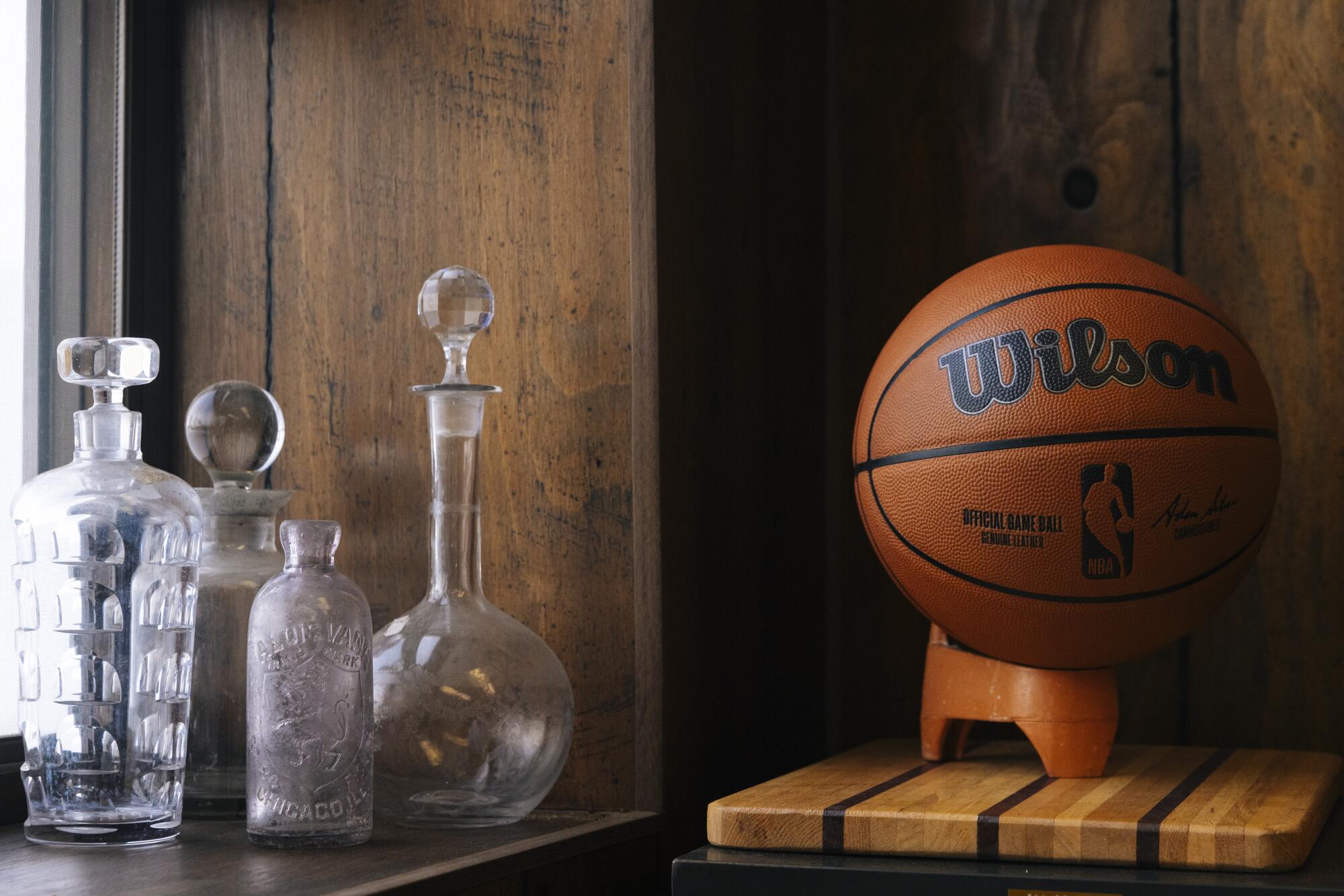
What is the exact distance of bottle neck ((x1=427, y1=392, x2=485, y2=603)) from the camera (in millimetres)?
1273

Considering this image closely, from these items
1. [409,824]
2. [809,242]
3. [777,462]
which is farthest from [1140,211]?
[409,824]

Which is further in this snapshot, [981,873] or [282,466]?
[282,466]

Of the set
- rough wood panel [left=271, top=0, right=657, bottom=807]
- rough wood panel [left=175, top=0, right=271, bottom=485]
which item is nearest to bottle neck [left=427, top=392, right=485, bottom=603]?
rough wood panel [left=271, top=0, right=657, bottom=807]

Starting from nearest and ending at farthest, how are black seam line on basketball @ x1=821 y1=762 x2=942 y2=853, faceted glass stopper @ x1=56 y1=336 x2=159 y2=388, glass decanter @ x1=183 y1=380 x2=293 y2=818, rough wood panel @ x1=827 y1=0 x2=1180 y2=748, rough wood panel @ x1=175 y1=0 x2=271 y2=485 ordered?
black seam line on basketball @ x1=821 y1=762 x2=942 y2=853 < faceted glass stopper @ x1=56 y1=336 x2=159 y2=388 < glass decanter @ x1=183 y1=380 x2=293 y2=818 < rough wood panel @ x1=175 y1=0 x2=271 y2=485 < rough wood panel @ x1=827 y1=0 x2=1180 y2=748

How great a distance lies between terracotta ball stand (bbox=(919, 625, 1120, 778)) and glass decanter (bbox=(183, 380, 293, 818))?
0.64 metres

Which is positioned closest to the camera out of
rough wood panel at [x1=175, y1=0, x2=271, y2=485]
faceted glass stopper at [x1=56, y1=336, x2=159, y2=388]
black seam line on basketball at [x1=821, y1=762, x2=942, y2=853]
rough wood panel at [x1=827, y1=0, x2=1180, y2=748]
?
black seam line on basketball at [x1=821, y1=762, x2=942, y2=853]

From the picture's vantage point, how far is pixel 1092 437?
1.15 metres

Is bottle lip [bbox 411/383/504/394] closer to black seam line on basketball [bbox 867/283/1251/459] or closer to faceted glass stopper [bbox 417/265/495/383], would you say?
faceted glass stopper [bbox 417/265/495/383]

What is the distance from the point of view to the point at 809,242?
5.93 ft

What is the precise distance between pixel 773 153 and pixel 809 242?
0.15 metres

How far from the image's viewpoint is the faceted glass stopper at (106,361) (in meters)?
1.19

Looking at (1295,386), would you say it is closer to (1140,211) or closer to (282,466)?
(1140,211)
